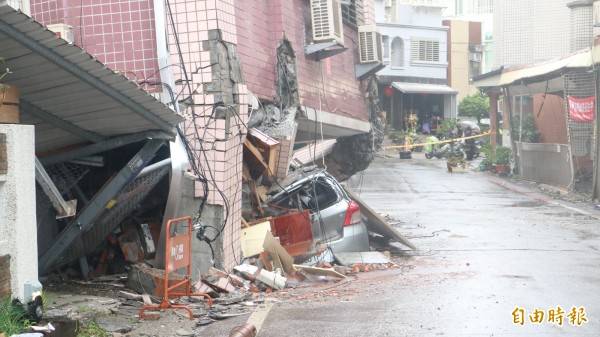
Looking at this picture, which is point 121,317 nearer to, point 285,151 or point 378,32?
point 285,151

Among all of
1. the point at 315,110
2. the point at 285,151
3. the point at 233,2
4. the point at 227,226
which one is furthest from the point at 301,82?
the point at 227,226

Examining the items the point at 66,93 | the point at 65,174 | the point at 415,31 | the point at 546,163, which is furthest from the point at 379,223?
the point at 415,31

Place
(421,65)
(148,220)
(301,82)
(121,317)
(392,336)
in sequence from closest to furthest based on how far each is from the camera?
(392,336) → (121,317) → (148,220) → (301,82) → (421,65)

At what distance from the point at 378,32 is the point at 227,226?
895 cm

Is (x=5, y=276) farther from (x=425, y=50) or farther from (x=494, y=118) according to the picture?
(x=425, y=50)

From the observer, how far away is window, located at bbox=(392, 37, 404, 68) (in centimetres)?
5691

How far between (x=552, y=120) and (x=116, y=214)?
78.3ft

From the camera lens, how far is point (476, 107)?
5941cm

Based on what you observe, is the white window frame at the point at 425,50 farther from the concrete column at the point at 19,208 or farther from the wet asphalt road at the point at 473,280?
the concrete column at the point at 19,208

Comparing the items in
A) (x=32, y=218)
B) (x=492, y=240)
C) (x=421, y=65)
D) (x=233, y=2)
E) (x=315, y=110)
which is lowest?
(x=492, y=240)

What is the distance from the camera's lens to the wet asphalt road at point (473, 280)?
27.3 ft

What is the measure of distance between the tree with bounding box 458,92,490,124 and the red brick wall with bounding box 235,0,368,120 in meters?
41.5

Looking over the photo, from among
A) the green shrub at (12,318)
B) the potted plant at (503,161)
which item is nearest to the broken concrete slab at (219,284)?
the green shrub at (12,318)

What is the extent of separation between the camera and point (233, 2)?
1178 centimetres
